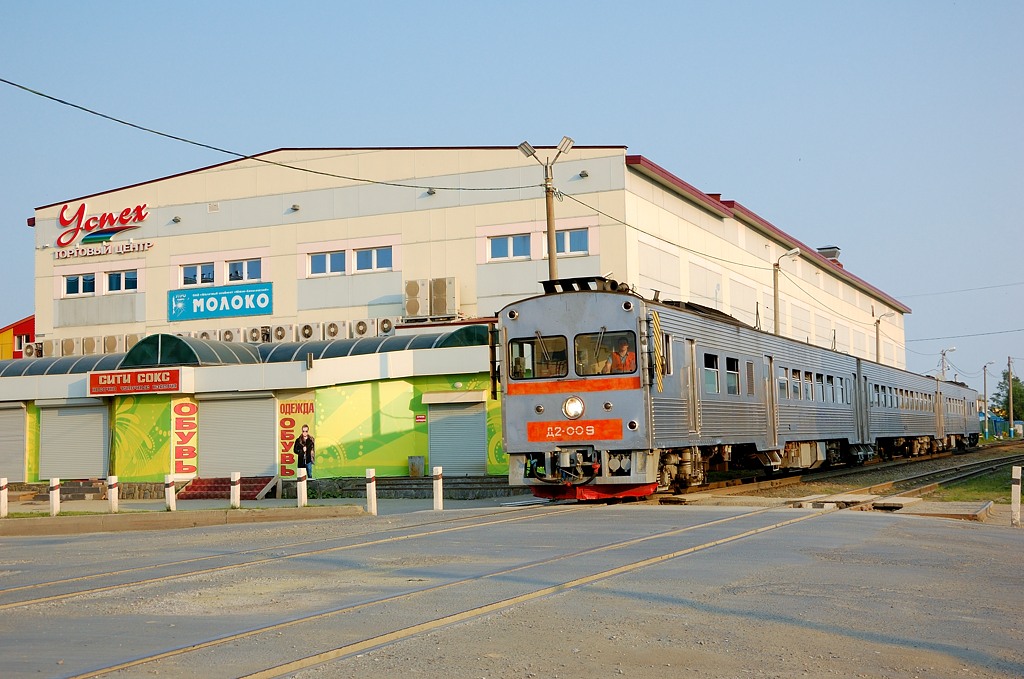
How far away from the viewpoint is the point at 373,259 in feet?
128

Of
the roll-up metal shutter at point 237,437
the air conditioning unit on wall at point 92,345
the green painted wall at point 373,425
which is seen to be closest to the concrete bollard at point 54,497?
the roll-up metal shutter at point 237,437

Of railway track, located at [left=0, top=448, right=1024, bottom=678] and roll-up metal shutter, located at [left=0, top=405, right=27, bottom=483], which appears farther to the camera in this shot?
roll-up metal shutter, located at [left=0, top=405, right=27, bottom=483]

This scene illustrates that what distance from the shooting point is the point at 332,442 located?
32125 millimetres

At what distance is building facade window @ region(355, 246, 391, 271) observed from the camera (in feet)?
127

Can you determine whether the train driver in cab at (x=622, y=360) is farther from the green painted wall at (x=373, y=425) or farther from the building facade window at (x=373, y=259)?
the building facade window at (x=373, y=259)

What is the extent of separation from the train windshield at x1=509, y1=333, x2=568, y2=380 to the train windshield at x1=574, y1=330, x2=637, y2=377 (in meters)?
0.31

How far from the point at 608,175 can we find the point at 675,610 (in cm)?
2858

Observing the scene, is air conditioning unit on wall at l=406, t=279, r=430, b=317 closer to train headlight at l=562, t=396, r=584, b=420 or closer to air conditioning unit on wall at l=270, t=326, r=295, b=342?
air conditioning unit on wall at l=270, t=326, r=295, b=342

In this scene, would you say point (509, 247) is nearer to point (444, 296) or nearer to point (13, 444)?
point (444, 296)

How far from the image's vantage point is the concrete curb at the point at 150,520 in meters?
19.8

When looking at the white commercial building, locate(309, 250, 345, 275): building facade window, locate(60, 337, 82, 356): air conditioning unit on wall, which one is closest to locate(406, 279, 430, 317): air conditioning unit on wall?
the white commercial building

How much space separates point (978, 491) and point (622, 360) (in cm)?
1049

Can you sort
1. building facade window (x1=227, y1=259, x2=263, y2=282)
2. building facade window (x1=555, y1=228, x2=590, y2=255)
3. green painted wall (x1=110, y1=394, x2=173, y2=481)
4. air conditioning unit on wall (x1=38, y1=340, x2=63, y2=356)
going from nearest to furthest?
green painted wall (x1=110, y1=394, x2=173, y2=481) < building facade window (x1=555, y1=228, x2=590, y2=255) < building facade window (x1=227, y1=259, x2=263, y2=282) < air conditioning unit on wall (x1=38, y1=340, x2=63, y2=356)

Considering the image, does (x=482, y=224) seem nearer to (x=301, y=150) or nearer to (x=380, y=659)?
(x=301, y=150)
